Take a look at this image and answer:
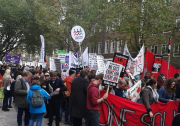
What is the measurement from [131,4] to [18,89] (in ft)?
59.7

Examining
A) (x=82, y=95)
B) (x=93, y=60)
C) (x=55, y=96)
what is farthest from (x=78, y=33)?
(x=82, y=95)

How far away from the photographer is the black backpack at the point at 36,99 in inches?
250

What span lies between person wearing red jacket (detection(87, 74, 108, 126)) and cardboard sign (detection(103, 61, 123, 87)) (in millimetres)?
388

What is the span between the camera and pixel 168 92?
704cm

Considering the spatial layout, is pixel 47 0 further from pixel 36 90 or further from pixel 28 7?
pixel 36 90

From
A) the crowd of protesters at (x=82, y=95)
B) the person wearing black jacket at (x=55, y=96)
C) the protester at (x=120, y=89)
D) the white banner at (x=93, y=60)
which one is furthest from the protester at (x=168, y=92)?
the white banner at (x=93, y=60)

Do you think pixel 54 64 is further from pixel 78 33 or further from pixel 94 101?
pixel 94 101

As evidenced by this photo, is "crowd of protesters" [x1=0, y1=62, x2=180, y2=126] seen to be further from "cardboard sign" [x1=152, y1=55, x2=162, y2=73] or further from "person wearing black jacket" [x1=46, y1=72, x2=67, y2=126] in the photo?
"cardboard sign" [x1=152, y1=55, x2=162, y2=73]

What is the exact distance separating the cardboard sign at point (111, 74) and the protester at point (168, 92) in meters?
1.58

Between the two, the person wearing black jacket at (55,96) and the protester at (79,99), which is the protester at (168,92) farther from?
the person wearing black jacket at (55,96)

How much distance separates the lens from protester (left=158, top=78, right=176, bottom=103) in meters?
6.94

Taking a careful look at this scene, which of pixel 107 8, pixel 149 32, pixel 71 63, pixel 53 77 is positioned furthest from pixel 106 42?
pixel 53 77

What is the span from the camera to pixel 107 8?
23.7m

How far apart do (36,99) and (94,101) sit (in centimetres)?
170
